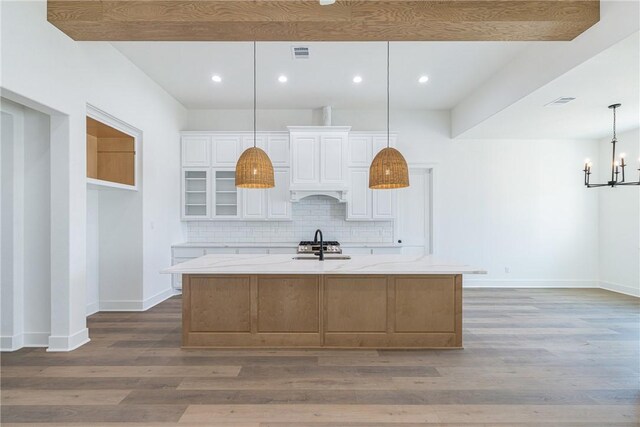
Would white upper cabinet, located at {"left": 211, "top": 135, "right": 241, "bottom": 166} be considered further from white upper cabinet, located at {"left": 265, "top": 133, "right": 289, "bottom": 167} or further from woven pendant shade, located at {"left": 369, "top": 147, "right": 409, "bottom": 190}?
woven pendant shade, located at {"left": 369, "top": 147, "right": 409, "bottom": 190}

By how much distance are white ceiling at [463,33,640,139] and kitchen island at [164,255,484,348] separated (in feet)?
7.78

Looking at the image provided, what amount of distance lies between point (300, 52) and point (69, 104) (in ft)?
7.98

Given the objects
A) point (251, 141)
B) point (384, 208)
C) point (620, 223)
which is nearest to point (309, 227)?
point (384, 208)

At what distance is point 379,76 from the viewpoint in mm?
4883

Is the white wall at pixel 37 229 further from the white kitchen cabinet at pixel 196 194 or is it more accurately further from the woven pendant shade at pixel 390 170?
the woven pendant shade at pixel 390 170

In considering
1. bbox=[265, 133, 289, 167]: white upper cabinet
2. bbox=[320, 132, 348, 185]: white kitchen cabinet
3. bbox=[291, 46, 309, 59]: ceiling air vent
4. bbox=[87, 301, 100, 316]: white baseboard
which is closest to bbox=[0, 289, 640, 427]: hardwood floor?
bbox=[87, 301, 100, 316]: white baseboard

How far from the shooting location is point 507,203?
21.3 ft

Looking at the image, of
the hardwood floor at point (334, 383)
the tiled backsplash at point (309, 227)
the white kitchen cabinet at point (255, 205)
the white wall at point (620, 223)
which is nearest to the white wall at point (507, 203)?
the white wall at point (620, 223)

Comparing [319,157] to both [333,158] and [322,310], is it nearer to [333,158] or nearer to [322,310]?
[333,158]

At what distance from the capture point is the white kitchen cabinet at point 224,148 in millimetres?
6121

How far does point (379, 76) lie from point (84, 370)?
4637 mm

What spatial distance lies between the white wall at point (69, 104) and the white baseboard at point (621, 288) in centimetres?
748

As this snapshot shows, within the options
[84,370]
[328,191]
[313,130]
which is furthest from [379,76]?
[84,370]

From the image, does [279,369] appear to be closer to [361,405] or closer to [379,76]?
[361,405]
